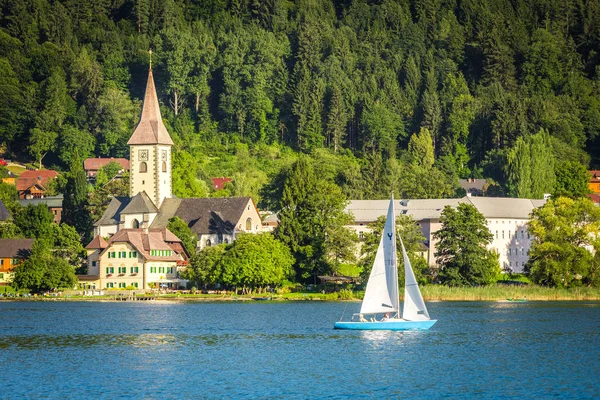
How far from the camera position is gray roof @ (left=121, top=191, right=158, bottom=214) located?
135m

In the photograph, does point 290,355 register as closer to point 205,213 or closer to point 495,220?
point 205,213

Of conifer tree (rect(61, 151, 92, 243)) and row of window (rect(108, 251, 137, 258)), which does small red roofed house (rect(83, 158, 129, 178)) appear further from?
row of window (rect(108, 251, 137, 258))

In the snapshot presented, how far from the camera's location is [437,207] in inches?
5832

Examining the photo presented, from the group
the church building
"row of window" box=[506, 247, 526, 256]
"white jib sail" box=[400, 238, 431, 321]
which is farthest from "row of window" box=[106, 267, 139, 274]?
"white jib sail" box=[400, 238, 431, 321]

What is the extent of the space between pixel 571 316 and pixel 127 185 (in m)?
76.8

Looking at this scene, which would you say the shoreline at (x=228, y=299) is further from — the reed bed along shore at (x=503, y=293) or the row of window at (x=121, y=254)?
the row of window at (x=121, y=254)

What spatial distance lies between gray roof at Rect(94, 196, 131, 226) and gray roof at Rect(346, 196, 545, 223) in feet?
87.3

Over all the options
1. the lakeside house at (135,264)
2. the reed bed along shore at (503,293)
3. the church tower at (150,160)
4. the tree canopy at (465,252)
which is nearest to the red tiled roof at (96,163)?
the church tower at (150,160)

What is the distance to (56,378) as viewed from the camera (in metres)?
57.8

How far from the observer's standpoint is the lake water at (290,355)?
54594 millimetres

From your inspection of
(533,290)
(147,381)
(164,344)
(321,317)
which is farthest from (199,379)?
(533,290)

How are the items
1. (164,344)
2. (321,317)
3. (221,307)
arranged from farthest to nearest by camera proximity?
(221,307) < (321,317) < (164,344)

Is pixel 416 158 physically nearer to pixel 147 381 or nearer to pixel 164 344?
pixel 164 344

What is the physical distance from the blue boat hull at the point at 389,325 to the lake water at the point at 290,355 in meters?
0.45
